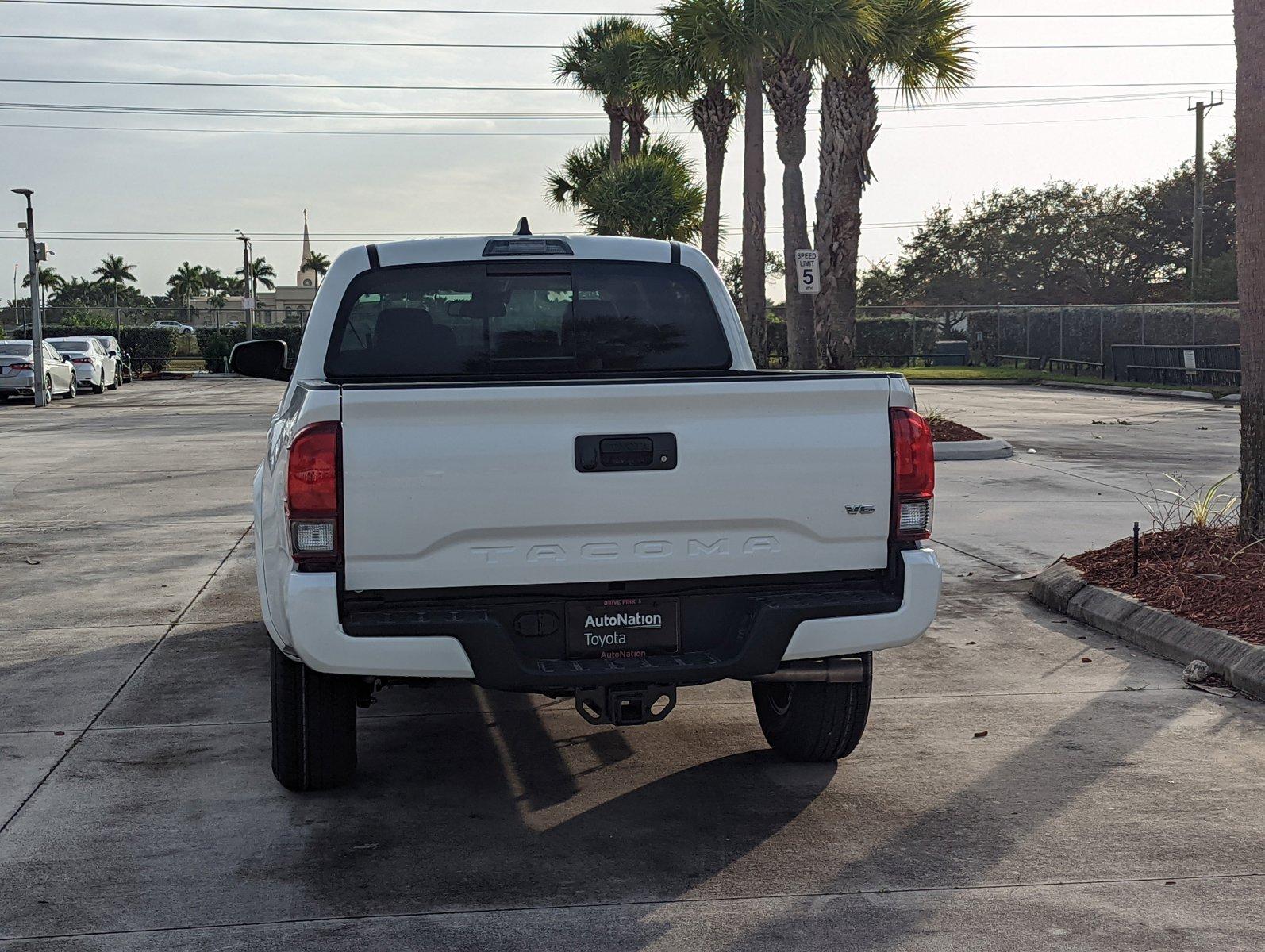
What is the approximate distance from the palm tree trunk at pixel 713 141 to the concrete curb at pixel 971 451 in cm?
1575

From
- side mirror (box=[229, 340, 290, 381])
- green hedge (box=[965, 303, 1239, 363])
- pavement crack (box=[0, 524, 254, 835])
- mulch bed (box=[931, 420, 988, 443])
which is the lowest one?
pavement crack (box=[0, 524, 254, 835])

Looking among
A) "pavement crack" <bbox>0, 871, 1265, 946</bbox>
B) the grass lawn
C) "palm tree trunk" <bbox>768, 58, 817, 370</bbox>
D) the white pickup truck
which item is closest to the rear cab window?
the white pickup truck

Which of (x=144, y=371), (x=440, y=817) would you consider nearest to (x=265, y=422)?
(x=440, y=817)

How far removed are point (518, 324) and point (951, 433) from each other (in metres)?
13.6

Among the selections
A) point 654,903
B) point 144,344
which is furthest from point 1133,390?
point 144,344

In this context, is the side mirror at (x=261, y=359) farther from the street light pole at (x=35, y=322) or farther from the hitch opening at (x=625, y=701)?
the street light pole at (x=35, y=322)

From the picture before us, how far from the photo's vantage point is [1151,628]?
7.64 m

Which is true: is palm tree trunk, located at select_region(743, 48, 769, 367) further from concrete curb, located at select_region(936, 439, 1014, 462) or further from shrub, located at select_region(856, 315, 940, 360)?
shrub, located at select_region(856, 315, 940, 360)

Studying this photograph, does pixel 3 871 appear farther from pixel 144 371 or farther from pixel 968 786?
pixel 144 371

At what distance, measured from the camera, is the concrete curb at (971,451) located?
1784 cm

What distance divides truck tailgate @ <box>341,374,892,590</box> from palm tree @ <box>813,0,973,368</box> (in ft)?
53.1

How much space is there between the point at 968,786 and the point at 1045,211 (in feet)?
222

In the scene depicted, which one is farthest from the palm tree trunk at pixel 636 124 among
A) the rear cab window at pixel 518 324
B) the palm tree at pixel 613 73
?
the rear cab window at pixel 518 324

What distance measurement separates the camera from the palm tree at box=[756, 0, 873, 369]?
20.8m
